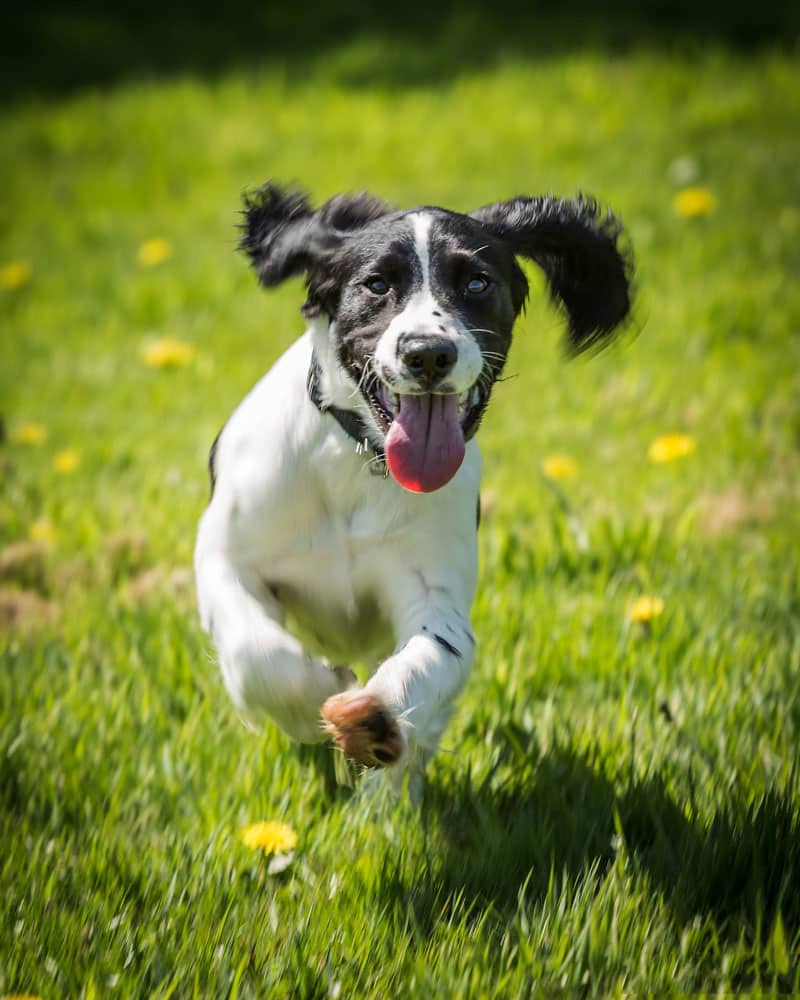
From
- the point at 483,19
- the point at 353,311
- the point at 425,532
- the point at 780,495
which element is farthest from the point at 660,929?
the point at 483,19

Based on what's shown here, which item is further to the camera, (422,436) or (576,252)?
(576,252)

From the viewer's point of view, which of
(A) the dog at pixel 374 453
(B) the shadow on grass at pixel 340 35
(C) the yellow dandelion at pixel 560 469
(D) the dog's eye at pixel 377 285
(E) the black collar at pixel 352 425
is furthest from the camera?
(B) the shadow on grass at pixel 340 35

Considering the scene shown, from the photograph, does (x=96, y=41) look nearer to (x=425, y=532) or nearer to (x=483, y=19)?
(x=483, y=19)

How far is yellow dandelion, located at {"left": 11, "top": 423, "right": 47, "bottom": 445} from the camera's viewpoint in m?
4.75

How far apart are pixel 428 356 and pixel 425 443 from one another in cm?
21

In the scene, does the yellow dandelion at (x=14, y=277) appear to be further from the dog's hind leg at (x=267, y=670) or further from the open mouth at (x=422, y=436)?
the open mouth at (x=422, y=436)

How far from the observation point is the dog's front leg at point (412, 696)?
6.85ft

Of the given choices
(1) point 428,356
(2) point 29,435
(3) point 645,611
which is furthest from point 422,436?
(2) point 29,435

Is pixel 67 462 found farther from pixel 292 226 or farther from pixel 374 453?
pixel 374 453

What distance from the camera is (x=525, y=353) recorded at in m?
5.42

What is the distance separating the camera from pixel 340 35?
9383 millimetres

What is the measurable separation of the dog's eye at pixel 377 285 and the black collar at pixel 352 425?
25 cm

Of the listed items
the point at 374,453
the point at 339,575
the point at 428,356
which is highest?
the point at 428,356

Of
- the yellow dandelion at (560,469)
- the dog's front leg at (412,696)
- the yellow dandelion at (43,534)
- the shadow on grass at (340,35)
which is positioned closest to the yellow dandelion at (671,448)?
the yellow dandelion at (560,469)
